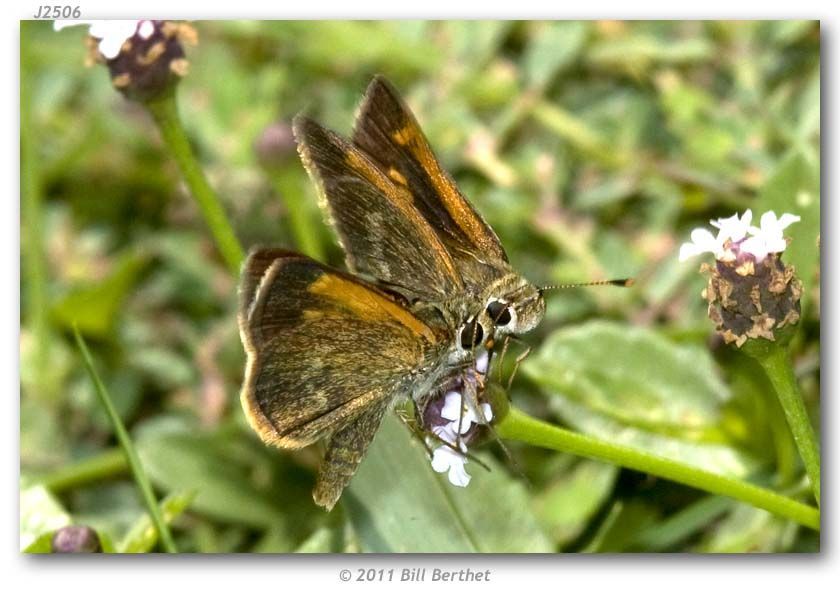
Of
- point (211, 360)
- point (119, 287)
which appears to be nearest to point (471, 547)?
point (211, 360)

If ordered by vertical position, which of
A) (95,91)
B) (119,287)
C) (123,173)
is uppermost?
(95,91)

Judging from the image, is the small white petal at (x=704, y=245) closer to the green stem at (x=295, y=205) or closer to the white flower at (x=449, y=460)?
the white flower at (x=449, y=460)

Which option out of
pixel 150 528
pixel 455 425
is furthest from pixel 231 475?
pixel 455 425

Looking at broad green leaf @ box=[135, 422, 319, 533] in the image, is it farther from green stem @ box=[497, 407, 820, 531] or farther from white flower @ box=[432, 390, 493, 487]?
green stem @ box=[497, 407, 820, 531]

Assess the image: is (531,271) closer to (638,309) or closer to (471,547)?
(638,309)

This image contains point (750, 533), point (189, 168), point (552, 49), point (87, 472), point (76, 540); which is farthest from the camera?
point (552, 49)

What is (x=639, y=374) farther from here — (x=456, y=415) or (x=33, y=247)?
(x=33, y=247)

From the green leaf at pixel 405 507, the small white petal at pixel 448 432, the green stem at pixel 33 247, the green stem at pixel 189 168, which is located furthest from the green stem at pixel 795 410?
the green stem at pixel 33 247
